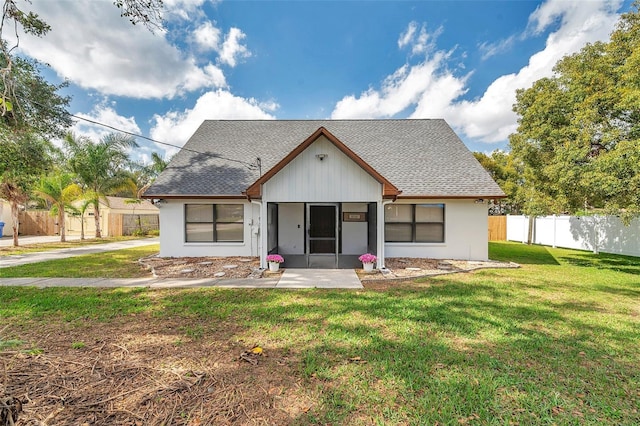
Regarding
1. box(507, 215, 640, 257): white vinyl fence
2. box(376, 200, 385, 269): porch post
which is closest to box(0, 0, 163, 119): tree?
box(376, 200, 385, 269): porch post

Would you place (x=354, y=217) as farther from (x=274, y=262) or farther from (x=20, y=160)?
(x=20, y=160)

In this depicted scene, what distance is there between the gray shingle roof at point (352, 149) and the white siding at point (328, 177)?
291 cm

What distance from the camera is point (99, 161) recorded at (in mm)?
19594

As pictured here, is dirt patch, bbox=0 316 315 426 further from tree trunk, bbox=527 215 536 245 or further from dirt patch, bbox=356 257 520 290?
tree trunk, bbox=527 215 536 245

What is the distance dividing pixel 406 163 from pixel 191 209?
10.1 metres

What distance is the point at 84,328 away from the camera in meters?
4.75

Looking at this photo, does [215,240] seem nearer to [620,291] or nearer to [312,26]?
[312,26]

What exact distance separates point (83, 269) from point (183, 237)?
3.38 metres

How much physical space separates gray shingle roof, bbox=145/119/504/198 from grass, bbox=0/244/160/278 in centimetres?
307

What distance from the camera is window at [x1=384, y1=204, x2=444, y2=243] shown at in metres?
11.5

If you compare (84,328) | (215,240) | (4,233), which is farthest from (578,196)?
(4,233)

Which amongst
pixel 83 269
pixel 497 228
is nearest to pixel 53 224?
pixel 83 269

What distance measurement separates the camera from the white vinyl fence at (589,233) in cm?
1284

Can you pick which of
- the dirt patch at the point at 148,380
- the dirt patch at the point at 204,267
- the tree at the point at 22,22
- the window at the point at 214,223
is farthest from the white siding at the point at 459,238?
the tree at the point at 22,22
